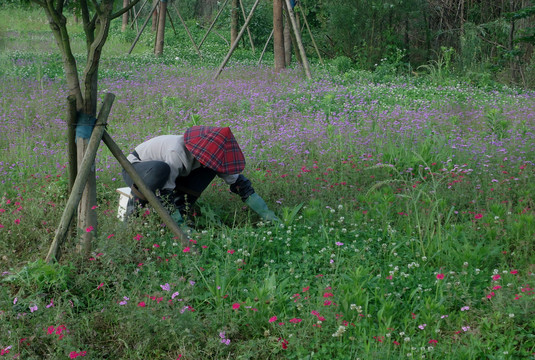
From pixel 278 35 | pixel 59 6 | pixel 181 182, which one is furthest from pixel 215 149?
pixel 278 35

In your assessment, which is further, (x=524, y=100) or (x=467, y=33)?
(x=467, y=33)

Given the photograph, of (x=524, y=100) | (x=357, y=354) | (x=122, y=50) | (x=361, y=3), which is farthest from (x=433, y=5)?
(x=357, y=354)

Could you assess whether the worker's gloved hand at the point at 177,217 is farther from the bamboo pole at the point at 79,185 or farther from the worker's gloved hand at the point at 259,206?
the bamboo pole at the point at 79,185

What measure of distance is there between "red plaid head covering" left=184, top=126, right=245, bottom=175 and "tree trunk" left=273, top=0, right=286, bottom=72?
28.8 ft

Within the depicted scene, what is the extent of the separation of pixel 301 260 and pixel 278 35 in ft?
32.5

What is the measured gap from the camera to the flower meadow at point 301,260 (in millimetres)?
3146

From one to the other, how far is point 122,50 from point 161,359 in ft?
56.2

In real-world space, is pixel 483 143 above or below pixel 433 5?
below

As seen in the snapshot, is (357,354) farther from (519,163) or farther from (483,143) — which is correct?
(483,143)

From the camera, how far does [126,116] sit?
27.4 feet

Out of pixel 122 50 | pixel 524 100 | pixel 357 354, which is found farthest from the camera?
pixel 122 50

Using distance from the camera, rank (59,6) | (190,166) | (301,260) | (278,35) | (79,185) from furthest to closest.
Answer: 1. (278,35)
2. (190,166)
3. (301,260)
4. (59,6)
5. (79,185)

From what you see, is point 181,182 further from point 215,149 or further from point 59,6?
point 59,6

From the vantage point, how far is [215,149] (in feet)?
14.3
